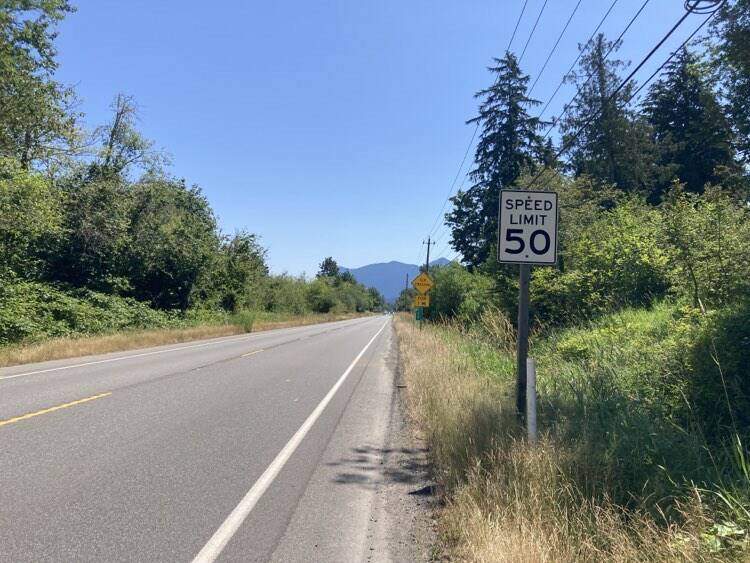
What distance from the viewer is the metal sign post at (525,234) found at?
6.14 metres

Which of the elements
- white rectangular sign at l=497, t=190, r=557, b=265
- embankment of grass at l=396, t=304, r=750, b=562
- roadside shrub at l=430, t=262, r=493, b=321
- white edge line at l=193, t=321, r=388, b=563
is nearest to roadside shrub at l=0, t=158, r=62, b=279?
roadside shrub at l=430, t=262, r=493, b=321

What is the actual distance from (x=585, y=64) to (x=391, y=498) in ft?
131

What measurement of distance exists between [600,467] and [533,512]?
2.74 ft

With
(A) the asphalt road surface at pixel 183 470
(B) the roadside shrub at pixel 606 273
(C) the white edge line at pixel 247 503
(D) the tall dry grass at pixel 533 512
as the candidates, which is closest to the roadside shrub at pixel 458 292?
(B) the roadside shrub at pixel 606 273

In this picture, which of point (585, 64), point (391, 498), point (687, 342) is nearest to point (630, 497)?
point (391, 498)

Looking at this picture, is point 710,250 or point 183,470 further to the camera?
point 710,250

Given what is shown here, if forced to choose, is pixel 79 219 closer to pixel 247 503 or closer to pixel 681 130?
pixel 247 503

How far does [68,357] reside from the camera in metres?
18.7

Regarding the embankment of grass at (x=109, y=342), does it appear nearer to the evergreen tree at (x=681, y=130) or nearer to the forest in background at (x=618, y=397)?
the forest in background at (x=618, y=397)

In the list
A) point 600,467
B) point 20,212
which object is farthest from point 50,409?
point 20,212

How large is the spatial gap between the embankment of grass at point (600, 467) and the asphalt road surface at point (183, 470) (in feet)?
3.06

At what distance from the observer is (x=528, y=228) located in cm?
620

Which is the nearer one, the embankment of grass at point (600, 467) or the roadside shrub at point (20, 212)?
the embankment of grass at point (600, 467)

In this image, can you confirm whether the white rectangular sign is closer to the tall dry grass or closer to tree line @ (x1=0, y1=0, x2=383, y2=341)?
the tall dry grass
